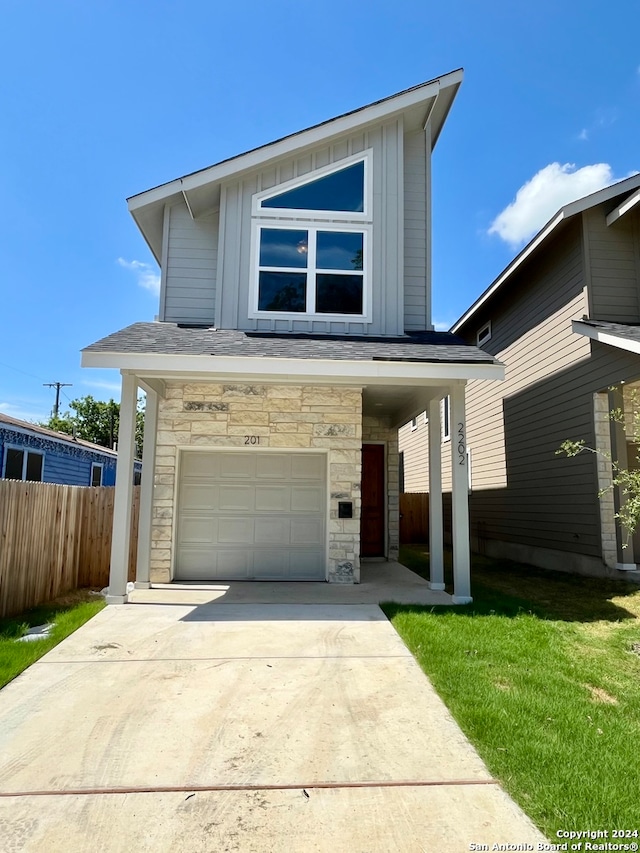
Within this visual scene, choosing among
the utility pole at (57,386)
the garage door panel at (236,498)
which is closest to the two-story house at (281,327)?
the garage door panel at (236,498)

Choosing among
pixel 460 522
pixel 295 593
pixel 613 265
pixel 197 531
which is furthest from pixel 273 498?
pixel 613 265

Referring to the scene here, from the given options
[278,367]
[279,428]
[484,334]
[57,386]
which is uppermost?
[57,386]

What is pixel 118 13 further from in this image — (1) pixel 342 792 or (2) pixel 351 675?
(1) pixel 342 792

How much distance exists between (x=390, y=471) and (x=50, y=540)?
6.50 meters

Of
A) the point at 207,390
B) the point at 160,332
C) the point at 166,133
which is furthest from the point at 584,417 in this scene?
the point at 166,133

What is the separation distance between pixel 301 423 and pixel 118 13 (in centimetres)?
700

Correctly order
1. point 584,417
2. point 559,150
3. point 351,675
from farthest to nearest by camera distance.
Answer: point 559,150, point 584,417, point 351,675

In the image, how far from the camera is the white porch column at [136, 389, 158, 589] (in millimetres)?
7684

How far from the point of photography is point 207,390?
8.30 metres

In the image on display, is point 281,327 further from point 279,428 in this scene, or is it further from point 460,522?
point 460,522

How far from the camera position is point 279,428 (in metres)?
8.30

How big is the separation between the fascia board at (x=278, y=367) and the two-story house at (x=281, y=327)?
106 cm

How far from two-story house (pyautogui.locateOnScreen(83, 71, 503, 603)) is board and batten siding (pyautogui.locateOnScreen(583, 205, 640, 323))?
3.02 m

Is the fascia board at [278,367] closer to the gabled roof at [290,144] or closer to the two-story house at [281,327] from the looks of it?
the two-story house at [281,327]
